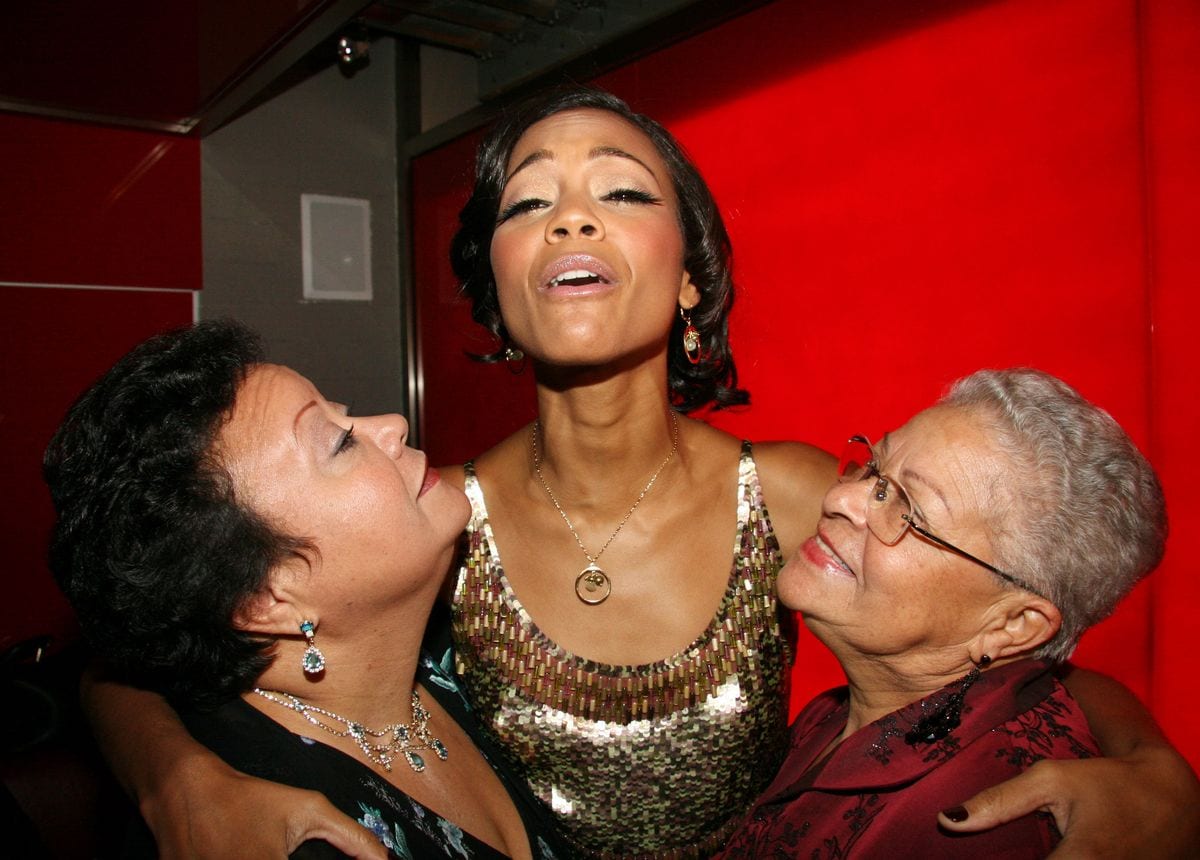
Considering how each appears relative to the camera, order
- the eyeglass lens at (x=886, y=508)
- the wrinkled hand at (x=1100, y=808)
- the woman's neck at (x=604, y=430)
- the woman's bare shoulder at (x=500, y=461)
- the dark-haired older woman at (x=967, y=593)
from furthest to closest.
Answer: the woman's bare shoulder at (x=500, y=461), the woman's neck at (x=604, y=430), the eyeglass lens at (x=886, y=508), the dark-haired older woman at (x=967, y=593), the wrinkled hand at (x=1100, y=808)

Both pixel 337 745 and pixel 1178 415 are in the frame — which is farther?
pixel 1178 415

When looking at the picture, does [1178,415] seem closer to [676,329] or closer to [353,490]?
[676,329]

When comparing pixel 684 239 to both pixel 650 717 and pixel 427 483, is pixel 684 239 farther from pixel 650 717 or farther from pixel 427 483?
pixel 650 717

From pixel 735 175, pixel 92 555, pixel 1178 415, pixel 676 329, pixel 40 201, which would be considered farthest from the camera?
pixel 40 201

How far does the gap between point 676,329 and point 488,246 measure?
50 centimetres

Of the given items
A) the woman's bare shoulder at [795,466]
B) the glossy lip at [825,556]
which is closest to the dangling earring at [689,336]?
the woman's bare shoulder at [795,466]

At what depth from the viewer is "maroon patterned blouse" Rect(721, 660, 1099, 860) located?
1.00 metres

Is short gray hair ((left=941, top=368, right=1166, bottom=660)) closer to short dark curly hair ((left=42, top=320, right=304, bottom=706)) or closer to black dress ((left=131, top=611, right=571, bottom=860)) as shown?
black dress ((left=131, top=611, right=571, bottom=860))

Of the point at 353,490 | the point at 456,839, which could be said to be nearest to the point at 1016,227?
the point at 353,490

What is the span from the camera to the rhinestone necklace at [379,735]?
51.5 inches

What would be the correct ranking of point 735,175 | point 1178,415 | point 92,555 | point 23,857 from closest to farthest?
point 92,555
point 23,857
point 1178,415
point 735,175

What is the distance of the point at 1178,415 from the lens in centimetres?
153

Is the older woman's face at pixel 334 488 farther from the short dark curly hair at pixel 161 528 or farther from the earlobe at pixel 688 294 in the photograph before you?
the earlobe at pixel 688 294

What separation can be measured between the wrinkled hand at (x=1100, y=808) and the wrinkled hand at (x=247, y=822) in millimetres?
719
